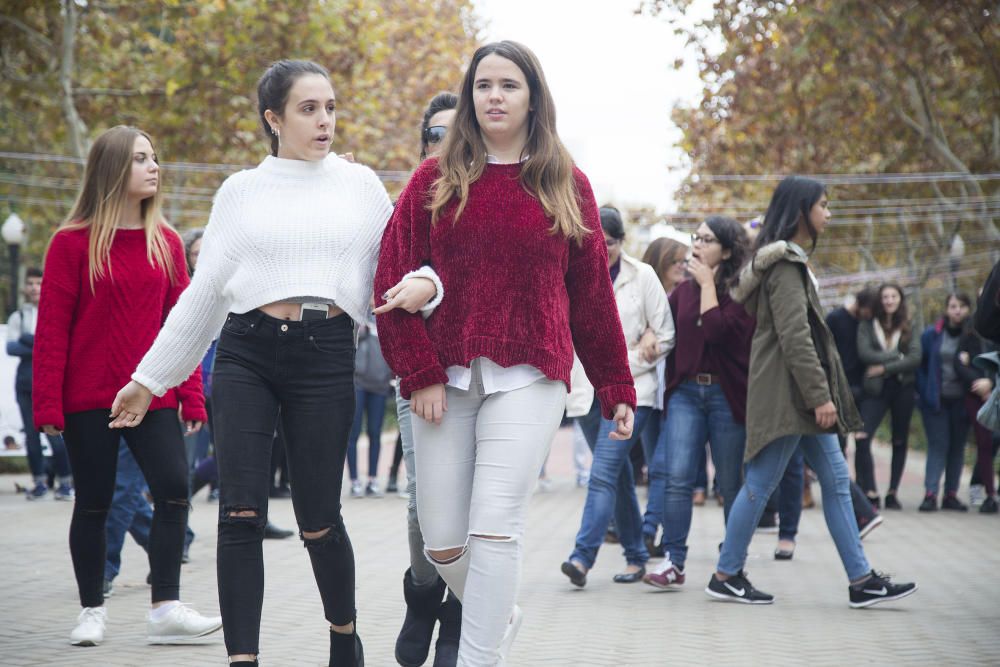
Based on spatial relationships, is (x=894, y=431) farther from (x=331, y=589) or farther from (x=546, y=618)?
(x=331, y=589)

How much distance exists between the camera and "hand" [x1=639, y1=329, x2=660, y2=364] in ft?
24.8

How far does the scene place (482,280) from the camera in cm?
399

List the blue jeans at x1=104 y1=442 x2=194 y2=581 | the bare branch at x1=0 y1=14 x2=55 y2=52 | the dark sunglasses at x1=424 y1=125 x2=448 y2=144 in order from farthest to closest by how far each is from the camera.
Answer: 1. the bare branch at x1=0 y1=14 x2=55 y2=52
2. the blue jeans at x1=104 y1=442 x2=194 y2=581
3. the dark sunglasses at x1=424 y1=125 x2=448 y2=144

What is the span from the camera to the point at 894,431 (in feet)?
42.9

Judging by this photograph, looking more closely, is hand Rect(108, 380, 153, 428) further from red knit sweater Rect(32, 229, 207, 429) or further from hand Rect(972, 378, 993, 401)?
hand Rect(972, 378, 993, 401)

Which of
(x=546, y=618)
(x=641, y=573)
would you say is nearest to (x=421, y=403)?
(x=546, y=618)

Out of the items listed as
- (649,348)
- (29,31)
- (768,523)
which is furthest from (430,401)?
(29,31)

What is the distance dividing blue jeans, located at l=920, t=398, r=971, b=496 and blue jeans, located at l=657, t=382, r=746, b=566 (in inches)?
230

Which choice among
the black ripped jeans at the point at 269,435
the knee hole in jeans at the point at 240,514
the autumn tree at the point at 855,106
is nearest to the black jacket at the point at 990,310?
the black ripped jeans at the point at 269,435

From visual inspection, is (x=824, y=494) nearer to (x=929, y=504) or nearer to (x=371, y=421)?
(x=929, y=504)

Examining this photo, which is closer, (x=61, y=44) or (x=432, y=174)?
(x=432, y=174)

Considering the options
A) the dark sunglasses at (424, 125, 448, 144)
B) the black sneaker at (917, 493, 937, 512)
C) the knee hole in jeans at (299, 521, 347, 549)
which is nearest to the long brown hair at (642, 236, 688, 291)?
the dark sunglasses at (424, 125, 448, 144)

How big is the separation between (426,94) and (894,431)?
2027 cm

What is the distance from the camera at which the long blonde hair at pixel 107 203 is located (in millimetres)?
5664
